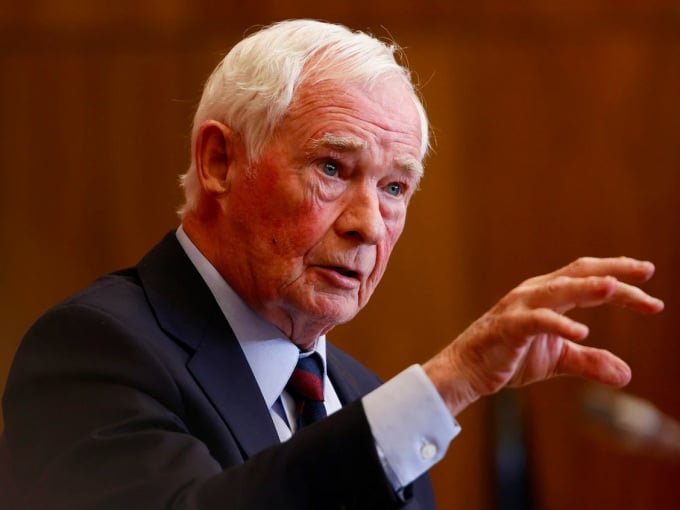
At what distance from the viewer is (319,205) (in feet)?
6.55

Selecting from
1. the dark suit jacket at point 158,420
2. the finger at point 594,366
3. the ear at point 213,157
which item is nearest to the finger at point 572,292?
the finger at point 594,366

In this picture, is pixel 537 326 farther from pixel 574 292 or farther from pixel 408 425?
pixel 408 425

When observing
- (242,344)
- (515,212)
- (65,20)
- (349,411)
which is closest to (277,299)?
(242,344)

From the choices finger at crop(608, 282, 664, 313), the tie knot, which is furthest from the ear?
finger at crop(608, 282, 664, 313)

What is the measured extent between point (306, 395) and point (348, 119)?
1.70 feet

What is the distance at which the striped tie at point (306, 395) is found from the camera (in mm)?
2070

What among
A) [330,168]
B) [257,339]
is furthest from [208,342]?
[330,168]

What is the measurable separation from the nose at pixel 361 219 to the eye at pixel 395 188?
0.08 metres

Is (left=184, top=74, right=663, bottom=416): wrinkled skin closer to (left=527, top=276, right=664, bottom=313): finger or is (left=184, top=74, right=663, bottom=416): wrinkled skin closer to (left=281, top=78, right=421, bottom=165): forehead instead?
(left=281, top=78, right=421, bottom=165): forehead

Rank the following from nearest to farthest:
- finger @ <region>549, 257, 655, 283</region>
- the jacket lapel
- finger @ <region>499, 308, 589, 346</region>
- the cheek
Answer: finger @ <region>499, 308, 589, 346</region> < finger @ <region>549, 257, 655, 283</region> < the jacket lapel < the cheek

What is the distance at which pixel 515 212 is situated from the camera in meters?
4.55

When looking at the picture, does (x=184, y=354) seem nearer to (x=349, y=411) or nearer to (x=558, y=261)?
(x=349, y=411)

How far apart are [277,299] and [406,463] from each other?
64 centimetres

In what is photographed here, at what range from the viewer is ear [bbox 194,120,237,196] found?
83.4 inches
